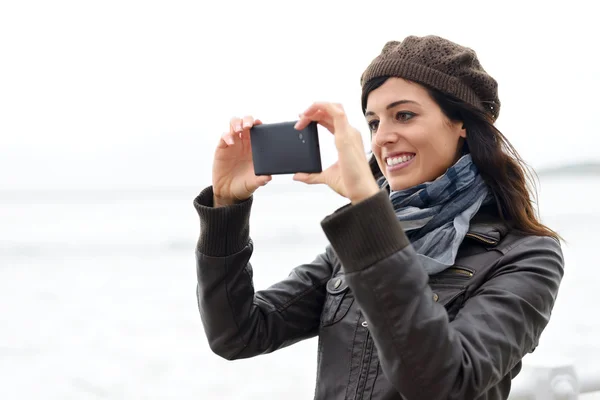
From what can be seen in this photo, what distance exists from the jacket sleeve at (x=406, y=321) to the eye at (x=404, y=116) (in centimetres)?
26

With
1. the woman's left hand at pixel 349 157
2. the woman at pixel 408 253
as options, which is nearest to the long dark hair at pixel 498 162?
the woman at pixel 408 253

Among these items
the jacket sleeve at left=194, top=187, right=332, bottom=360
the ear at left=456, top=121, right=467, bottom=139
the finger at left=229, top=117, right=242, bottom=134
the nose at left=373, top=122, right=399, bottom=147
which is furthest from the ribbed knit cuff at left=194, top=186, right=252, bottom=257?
the ear at left=456, top=121, right=467, bottom=139

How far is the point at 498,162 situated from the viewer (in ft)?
3.27

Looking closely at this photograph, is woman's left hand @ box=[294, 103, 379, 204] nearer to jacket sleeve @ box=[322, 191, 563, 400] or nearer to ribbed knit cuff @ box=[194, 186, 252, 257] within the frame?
jacket sleeve @ box=[322, 191, 563, 400]

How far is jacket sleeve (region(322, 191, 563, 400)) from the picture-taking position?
0.73m

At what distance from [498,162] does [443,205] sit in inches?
4.0

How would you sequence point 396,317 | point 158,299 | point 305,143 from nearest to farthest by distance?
1. point 396,317
2. point 305,143
3. point 158,299

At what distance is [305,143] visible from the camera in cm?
89

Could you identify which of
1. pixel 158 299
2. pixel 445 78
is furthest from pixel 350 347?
pixel 158 299

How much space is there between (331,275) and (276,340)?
0.13m

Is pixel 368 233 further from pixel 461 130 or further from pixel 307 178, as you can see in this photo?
pixel 461 130

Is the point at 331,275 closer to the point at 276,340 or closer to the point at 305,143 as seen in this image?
the point at 276,340

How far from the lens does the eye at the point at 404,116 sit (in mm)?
980

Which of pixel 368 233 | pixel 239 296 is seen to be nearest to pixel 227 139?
pixel 239 296
